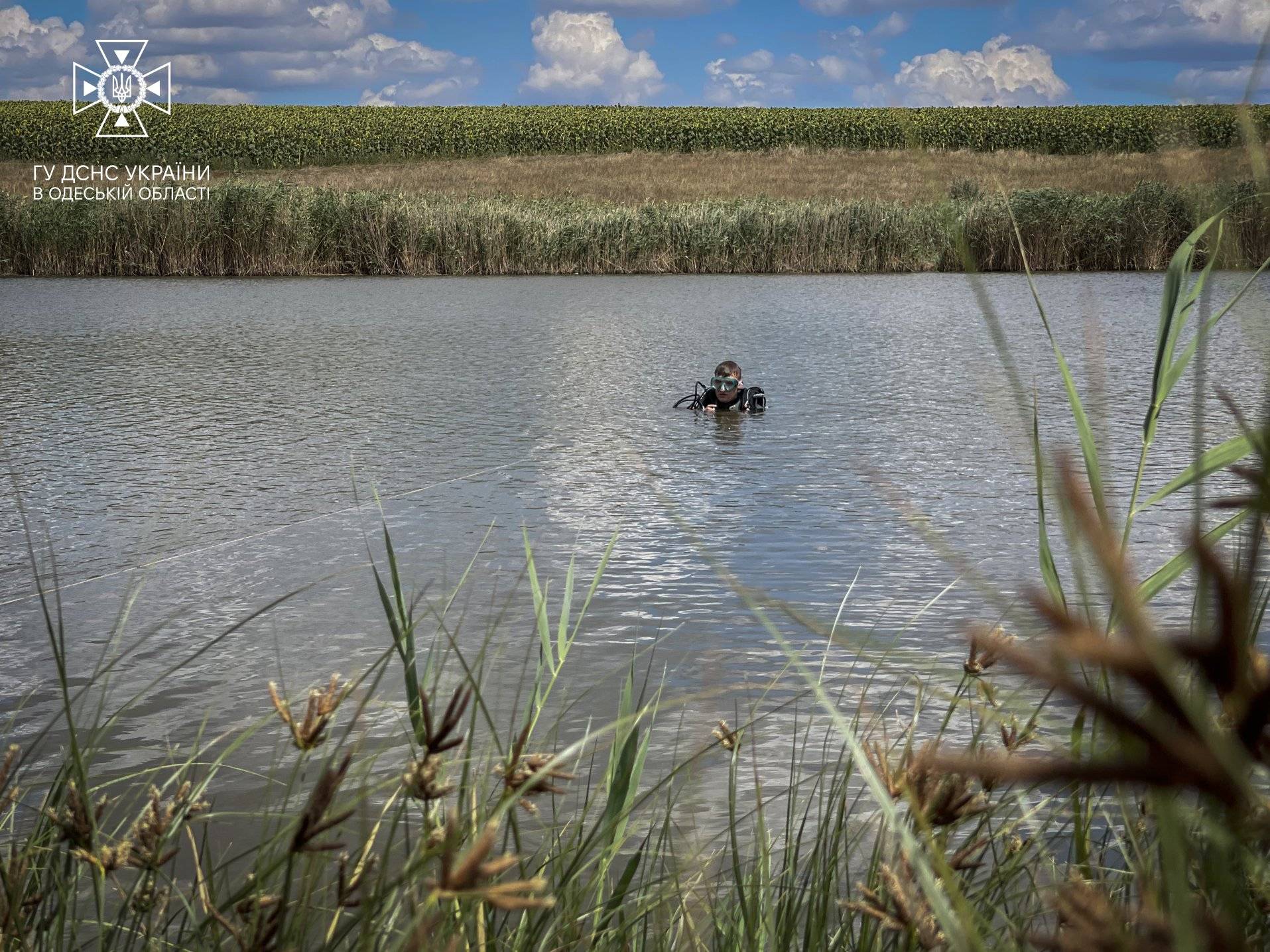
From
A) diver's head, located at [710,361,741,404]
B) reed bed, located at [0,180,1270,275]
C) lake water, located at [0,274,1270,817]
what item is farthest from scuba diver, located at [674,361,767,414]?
reed bed, located at [0,180,1270,275]

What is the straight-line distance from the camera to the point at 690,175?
4416 cm

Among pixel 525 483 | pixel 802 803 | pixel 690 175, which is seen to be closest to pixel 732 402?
pixel 525 483

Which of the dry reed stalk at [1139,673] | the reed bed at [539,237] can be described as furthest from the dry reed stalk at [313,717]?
the reed bed at [539,237]

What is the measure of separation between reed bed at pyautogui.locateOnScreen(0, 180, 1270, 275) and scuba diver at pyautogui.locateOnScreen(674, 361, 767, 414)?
13.7 meters

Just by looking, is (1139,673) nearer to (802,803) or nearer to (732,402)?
(802,803)

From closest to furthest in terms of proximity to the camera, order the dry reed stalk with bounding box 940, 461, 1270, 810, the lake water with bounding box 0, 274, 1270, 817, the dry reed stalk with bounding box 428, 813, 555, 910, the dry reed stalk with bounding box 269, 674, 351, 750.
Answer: the dry reed stalk with bounding box 940, 461, 1270, 810, the dry reed stalk with bounding box 428, 813, 555, 910, the dry reed stalk with bounding box 269, 674, 351, 750, the lake water with bounding box 0, 274, 1270, 817

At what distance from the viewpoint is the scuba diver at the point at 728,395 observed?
8203 millimetres

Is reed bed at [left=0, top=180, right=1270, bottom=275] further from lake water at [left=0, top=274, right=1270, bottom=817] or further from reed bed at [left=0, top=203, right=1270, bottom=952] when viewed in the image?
reed bed at [left=0, top=203, right=1270, bottom=952]

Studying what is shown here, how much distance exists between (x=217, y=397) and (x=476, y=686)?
7.93 m

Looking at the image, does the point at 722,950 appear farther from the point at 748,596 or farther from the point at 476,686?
the point at 748,596

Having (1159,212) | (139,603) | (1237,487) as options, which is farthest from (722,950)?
(1159,212)

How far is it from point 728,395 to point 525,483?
97.9 inches

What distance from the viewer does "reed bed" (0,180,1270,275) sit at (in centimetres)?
2106

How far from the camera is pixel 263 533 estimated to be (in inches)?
200
